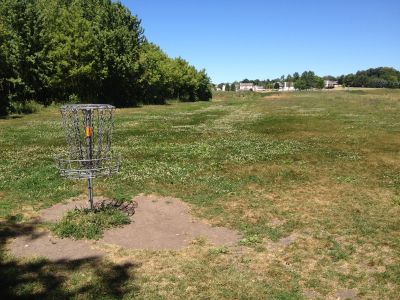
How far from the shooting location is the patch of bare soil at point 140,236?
11281 millimetres

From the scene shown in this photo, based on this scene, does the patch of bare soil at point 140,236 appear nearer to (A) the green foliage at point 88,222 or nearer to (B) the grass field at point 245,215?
(A) the green foliage at point 88,222

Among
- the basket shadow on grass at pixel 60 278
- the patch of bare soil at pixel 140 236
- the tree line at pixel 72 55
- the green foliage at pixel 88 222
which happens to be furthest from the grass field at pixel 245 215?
the tree line at pixel 72 55

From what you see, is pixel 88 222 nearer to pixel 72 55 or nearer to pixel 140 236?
pixel 140 236

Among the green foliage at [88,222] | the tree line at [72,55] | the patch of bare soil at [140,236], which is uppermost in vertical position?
the tree line at [72,55]

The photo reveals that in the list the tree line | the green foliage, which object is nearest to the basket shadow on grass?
the green foliage

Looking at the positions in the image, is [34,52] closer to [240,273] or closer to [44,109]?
[44,109]

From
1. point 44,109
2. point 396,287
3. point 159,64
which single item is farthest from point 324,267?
point 159,64

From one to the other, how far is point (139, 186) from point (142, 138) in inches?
650

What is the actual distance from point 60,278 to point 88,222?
333 centimetres

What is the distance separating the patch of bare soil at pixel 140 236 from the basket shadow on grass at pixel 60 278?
0.49 m

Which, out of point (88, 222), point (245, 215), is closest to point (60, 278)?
point (88, 222)

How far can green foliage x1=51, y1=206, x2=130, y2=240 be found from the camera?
1227cm

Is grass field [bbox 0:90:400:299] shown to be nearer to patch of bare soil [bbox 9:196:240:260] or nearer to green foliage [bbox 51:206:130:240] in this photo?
patch of bare soil [bbox 9:196:240:260]

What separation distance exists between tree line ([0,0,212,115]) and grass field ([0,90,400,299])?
1331 inches
